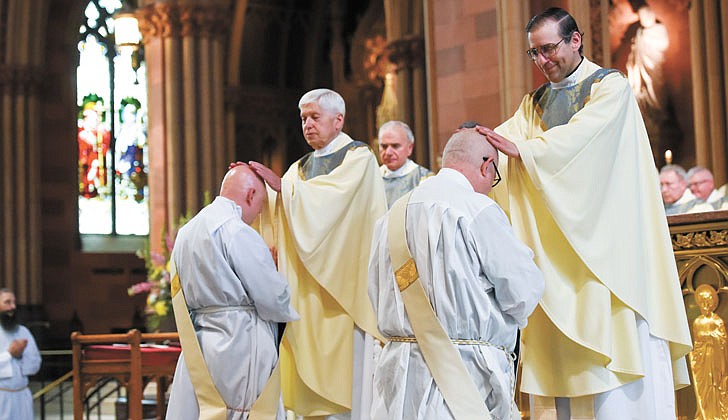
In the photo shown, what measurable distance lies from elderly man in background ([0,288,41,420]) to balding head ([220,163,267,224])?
17.2ft

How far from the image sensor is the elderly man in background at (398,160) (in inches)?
272

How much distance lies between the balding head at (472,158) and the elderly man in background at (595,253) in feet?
1.37

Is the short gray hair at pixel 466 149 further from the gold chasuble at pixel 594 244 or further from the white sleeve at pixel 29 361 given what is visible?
the white sleeve at pixel 29 361

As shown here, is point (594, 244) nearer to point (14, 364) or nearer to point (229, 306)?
point (229, 306)

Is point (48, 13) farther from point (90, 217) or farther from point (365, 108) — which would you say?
point (365, 108)

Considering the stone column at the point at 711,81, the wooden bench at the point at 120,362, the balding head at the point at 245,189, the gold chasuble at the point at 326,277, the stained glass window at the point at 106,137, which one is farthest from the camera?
the stained glass window at the point at 106,137

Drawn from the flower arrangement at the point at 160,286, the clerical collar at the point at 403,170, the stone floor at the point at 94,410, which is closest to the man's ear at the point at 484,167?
the clerical collar at the point at 403,170

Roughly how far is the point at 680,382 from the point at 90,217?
1788cm

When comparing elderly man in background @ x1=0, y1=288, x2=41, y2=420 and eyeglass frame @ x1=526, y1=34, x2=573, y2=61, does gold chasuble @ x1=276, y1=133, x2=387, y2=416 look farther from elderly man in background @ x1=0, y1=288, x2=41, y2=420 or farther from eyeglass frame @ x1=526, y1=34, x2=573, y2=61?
elderly man in background @ x1=0, y1=288, x2=41, y2=420

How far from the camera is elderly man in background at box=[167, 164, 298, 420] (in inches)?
199

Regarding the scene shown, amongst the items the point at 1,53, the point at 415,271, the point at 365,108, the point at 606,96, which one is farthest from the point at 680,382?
the point at 1,53

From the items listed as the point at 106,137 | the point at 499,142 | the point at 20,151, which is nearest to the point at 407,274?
the point at 499,142

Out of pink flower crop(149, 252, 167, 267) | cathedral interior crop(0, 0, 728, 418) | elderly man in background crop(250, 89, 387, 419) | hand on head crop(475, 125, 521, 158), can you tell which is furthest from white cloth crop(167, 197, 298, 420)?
pink flower crop(149, 252, 167, 267)

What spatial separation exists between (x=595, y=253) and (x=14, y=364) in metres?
6.89
